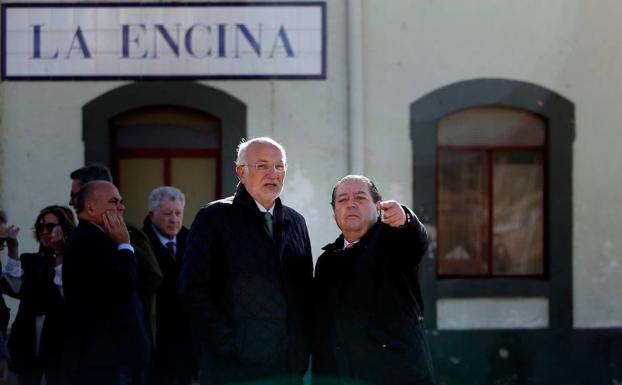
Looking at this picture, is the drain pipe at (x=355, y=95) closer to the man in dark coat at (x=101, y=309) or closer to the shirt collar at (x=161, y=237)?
the shirt collar at (x=161, y=237)

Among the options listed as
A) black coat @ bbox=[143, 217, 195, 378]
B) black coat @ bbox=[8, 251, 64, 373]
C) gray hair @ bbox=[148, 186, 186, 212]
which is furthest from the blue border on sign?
black coat @ bbox=[8, 251, 64, 373]

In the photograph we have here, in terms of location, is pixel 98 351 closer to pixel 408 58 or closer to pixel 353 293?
pixel 353 293

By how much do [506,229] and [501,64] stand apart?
149 centimetres

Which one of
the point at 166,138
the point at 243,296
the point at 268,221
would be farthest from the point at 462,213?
the point at 243,296

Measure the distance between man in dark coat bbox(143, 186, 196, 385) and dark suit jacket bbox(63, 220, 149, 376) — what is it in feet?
3.94

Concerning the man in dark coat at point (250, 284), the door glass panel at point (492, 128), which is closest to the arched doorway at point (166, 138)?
the door glass panel at point (492, 128)

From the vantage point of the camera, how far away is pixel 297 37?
937 centimetres

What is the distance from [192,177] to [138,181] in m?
0.48

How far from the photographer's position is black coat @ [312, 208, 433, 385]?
5098 millimetres

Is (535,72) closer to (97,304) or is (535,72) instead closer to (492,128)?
(492,128)

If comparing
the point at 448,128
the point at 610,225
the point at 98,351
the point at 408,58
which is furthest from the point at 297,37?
the point at 98,351

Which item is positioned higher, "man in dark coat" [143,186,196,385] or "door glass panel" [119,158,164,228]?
"door glass panel" [119,158,164,228]

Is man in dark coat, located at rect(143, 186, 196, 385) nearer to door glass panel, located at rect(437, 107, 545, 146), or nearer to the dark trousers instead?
the dark trousers

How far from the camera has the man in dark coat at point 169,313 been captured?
278 inches
